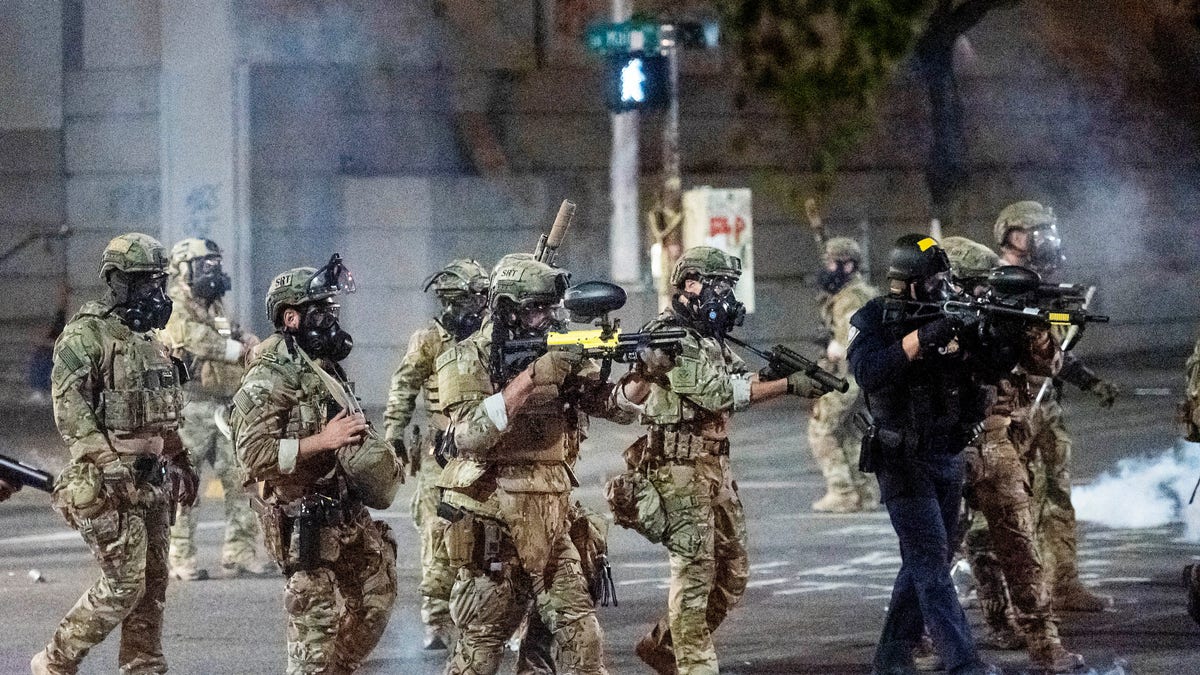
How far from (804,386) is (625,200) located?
998 cm

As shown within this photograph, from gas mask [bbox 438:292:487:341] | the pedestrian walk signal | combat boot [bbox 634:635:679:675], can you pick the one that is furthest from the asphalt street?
the pedestrian walk signal

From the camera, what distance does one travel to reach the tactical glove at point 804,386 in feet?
25.2

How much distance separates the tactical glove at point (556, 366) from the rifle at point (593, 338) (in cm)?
3

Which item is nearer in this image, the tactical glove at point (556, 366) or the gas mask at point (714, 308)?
the tactical glove at point (556, 366)

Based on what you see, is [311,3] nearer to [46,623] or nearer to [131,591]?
[46,623]

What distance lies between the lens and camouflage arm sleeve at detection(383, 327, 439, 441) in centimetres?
924

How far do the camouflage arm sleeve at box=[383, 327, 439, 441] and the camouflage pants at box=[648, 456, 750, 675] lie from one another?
1837mm

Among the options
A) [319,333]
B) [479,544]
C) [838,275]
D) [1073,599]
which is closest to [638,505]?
[479,544]

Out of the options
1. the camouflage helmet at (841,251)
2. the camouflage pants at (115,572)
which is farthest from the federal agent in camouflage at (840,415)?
the camouflage pants at (115,572)

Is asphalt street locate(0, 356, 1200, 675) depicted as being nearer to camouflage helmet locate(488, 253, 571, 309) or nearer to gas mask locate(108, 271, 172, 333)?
gas mask locate(108, 271, 172, 333)

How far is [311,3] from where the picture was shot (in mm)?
18344

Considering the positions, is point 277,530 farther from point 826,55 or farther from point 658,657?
point 826,55

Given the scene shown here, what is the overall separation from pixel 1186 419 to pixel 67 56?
521 inches

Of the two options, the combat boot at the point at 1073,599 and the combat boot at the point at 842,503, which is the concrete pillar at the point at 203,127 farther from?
the combat boot at the point at 1073,599
